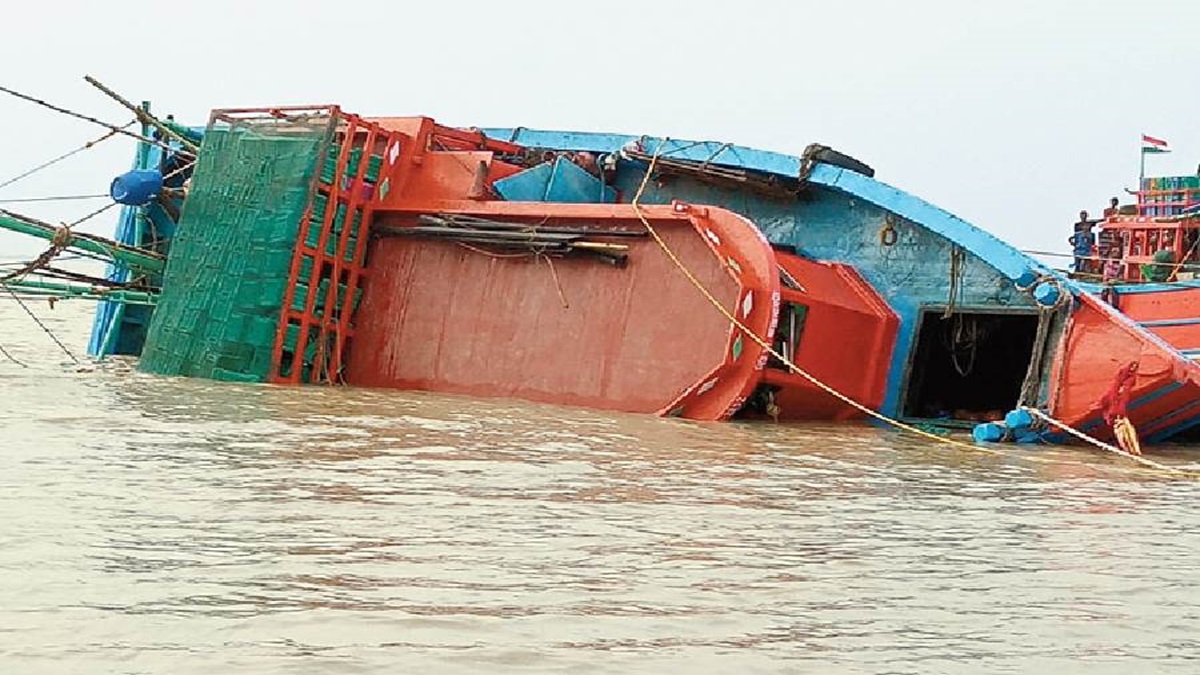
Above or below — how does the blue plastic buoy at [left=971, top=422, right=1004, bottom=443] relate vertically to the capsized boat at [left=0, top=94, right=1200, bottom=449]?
below

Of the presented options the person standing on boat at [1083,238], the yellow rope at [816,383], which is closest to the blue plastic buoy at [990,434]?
the yellow rope at [816,383]

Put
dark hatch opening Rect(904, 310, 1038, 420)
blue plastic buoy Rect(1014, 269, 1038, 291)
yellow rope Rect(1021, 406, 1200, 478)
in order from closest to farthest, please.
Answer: yellow rope Rect(1021, 406, 1200, 478)
blue plastic buoy Rect(1014, 269, 1038, 291)
dark hatch opening Rect(904, 310, 1038, 420)

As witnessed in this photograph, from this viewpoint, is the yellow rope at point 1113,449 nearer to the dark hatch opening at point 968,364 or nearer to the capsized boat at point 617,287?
the capsized boat at point 617,287

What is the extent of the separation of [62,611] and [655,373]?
25.7ft

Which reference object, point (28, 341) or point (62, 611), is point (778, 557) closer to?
point (62, 611)

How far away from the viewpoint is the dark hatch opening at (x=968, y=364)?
12188 millimetres

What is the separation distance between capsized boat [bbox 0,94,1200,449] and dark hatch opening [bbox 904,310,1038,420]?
25mm

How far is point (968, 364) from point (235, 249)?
6.41 metres

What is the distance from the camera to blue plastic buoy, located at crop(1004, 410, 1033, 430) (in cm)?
1052

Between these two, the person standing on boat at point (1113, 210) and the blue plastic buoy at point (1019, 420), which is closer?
the blue plastic buoy at point (1019, 420)

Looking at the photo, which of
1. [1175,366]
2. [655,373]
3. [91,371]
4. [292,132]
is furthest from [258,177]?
[1175,366]

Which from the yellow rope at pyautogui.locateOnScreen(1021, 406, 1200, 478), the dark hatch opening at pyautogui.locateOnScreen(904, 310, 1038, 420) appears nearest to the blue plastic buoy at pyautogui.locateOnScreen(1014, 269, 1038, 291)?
the dark hatch opening at pyautogui.locateOnScreen(904, 310, 1038, 420)

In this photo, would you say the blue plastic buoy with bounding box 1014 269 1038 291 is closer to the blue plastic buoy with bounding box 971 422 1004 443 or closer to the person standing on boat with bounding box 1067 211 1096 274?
the blue plastic buoy with bounding box 971 422 1004 443

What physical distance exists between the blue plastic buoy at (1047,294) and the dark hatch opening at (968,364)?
69 centimetres
